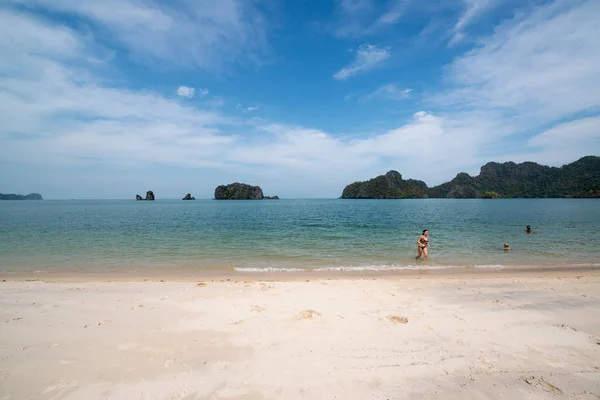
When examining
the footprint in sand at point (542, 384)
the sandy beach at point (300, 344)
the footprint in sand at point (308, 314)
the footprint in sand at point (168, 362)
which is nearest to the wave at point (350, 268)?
the sandy beach at point (300, 344)

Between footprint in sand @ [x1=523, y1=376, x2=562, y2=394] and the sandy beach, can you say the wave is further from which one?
footprint in sand @ [x1=523, y1=376, x2=562, y2=394]

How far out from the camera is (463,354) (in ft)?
18.9

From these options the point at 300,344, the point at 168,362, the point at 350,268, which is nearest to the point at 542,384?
the point at 300,344

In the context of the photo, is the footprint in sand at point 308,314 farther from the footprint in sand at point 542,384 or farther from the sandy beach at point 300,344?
the footprint in sand at point 542,384

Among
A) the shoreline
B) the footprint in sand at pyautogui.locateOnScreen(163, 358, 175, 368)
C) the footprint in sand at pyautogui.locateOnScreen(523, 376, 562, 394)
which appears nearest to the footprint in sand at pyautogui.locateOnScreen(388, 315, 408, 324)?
the footprint in sand at pyautogui.locateOnScreen(523, 376, 562, 394)

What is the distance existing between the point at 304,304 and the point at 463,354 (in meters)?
4.52

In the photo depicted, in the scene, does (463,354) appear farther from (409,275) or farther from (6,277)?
(6,277)

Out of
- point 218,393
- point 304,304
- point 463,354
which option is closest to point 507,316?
point 463,354

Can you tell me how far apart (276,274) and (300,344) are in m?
8.76

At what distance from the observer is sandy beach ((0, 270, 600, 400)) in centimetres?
473

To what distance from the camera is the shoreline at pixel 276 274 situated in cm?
1361

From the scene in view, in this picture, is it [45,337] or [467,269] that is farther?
[467,269]

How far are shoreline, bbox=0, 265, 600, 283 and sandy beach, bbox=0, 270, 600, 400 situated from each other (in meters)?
3.33

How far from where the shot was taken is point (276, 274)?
48.5 ft
